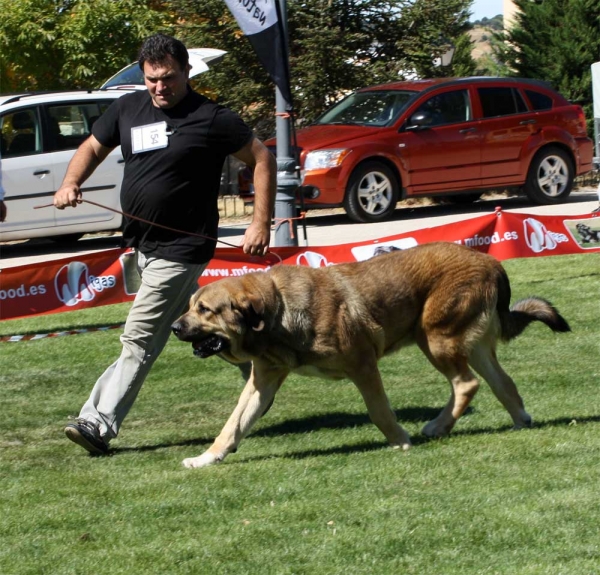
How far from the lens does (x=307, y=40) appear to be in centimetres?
2091

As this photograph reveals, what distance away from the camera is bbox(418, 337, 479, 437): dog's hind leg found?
6.04 metres

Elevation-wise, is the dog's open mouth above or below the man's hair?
below

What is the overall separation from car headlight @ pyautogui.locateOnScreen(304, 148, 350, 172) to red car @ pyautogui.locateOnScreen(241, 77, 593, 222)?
1 cm

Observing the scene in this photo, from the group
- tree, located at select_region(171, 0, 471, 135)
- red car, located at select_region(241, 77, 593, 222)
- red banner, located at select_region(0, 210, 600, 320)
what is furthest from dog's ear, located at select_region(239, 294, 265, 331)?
tree, located at select_region(171, 0, 471, 135)

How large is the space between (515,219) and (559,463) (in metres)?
5.77

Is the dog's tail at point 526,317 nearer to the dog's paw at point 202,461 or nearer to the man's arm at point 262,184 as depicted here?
the man's arm at point 262,184

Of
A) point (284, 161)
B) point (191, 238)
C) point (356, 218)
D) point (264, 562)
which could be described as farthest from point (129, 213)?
point (356, 218)

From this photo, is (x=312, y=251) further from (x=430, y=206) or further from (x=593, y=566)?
(x=430, y=206)

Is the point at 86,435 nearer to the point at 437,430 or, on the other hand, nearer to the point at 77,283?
the point at 437,430

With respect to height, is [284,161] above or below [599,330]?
above

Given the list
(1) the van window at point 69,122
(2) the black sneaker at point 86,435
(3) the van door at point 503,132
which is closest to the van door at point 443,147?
(3) the van door at point 503,132

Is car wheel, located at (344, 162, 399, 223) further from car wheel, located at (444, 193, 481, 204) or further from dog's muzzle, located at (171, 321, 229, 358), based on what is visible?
dog's muzzle, located at (171, 321, 229, 358)

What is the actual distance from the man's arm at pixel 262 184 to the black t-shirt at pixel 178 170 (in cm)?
6

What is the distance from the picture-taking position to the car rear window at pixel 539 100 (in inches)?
694
